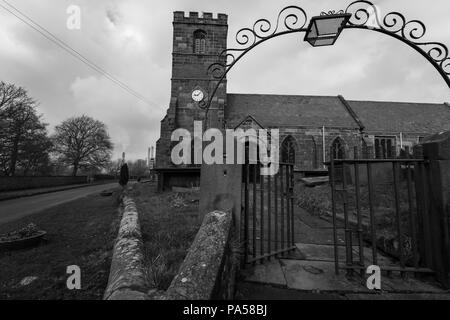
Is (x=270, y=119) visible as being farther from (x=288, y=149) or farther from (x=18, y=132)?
(x=18, y=132)

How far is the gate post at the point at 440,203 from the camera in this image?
2.94 m

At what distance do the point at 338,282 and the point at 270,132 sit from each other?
16987 mm

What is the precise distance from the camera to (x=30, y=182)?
23.2 metres

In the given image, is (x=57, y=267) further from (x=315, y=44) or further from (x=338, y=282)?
(x=315, y=44)

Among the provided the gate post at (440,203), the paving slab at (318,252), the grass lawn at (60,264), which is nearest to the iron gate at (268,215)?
the paving slab at (318,252)

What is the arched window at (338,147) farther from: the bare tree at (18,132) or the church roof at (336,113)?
the bare tree at (18,132)

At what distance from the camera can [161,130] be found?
19016 mm

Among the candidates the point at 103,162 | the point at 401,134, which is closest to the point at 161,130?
the point at 401,134

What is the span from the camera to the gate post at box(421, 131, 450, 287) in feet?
9.65

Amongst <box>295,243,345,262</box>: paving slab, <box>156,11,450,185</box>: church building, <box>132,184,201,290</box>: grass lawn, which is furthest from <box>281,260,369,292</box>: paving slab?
<box>156,11,450,185</box>: church building

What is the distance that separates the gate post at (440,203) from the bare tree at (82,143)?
1777 inches

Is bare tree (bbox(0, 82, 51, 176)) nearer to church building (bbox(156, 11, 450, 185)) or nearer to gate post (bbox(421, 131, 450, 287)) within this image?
church building (bbox(156, 11, 450, 185))

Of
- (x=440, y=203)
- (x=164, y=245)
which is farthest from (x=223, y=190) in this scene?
(x=440, y=203)

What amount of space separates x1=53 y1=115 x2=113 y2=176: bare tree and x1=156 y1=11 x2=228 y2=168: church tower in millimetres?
28129
